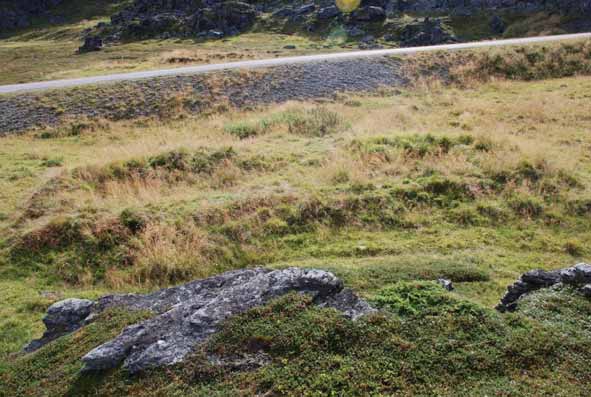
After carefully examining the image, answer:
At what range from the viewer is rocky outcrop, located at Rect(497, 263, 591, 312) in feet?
26.1

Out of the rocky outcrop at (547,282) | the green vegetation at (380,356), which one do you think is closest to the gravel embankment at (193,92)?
the rocky outcrop at (547,282)

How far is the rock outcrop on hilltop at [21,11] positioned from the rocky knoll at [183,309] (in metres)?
115

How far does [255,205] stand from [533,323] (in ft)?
31.8

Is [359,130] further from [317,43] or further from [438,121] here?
[317,43]

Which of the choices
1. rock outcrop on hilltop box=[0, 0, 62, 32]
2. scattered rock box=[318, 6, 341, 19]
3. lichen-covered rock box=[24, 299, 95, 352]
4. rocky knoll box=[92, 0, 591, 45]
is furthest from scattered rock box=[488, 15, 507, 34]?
rock outcrop on hilltop box=[0, 0, 62, 32]

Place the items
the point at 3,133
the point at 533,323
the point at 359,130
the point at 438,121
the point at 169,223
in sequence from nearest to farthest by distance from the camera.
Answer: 1. the point at 533,323
2. the point at 169,223
3. the point at 359,130
4. the point at 438,121
5. the point at 3,133

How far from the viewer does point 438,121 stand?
82.0 ft

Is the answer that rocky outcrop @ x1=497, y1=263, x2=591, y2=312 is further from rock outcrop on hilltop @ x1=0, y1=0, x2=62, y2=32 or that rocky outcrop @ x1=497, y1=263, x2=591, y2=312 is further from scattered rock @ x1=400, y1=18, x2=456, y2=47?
rock outcrop on hilltop @ x1=0, y1=0, x2=62, y2=32

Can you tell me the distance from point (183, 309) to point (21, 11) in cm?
12558

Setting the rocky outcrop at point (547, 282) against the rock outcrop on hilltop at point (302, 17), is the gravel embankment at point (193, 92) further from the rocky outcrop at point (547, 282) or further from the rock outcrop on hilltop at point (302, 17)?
the rocky outcrop at point (547, 282)

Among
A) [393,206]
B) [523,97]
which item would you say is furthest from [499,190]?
[523,97]

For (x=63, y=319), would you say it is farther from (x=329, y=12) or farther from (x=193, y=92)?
(x=329, y=12)

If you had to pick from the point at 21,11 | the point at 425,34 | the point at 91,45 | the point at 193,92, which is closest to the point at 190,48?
the point at 91,45

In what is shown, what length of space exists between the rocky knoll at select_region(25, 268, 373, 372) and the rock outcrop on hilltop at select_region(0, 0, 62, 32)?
378 ft
